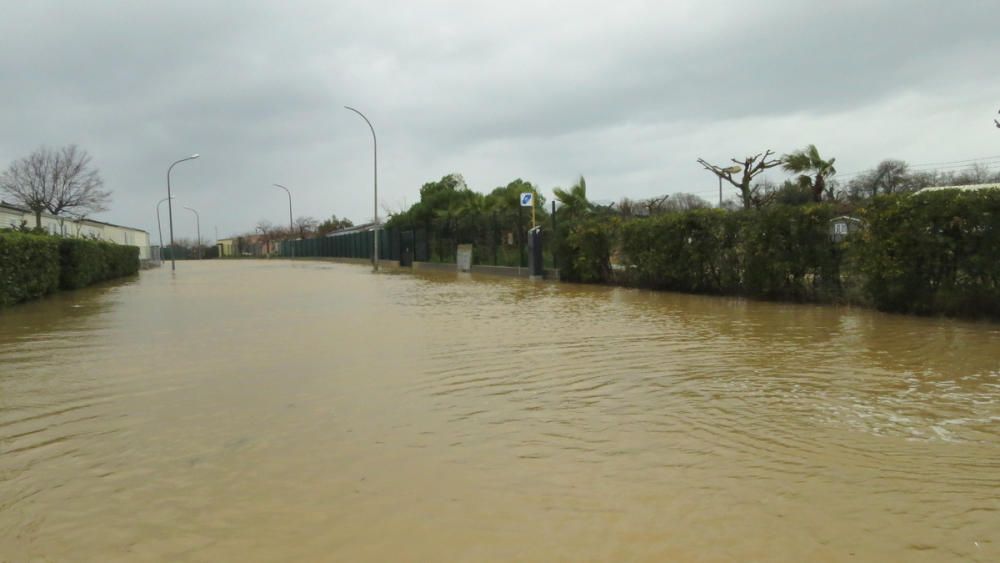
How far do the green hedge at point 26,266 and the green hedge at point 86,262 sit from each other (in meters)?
1.56

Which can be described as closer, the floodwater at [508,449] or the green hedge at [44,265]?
the floodwater at [508,449]

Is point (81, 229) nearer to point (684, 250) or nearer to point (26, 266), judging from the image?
point (26, 266)

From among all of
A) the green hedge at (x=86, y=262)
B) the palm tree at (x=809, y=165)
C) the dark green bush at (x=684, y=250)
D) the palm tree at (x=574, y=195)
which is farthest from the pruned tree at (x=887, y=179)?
the green hedge at (x=86, y=262)

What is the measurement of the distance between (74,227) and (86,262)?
82.3 feet

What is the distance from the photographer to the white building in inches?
1273

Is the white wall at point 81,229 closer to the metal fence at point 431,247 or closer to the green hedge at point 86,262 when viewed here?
the green hedge at point 86,262

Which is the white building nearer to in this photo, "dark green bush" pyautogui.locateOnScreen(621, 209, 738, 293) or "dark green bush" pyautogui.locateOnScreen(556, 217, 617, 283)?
"dark green bush" pyautogui.locateOnScreen(556, 217, 617, 283)

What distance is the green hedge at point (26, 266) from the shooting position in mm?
14805

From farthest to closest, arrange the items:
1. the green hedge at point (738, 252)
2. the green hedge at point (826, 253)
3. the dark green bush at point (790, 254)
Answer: the green hedge at point (738, 252)
the dark green bush at point (790, 254)
the green hedge at point (826, 253)

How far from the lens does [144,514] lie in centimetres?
345

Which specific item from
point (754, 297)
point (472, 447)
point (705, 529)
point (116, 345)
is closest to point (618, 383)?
point (472, 447)

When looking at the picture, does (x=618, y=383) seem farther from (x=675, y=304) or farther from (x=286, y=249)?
(x=286, y=249)

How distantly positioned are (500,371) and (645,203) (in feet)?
99.1

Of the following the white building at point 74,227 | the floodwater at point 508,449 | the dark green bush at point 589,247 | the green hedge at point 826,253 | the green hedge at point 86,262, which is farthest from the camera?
the white building at point 74,227
